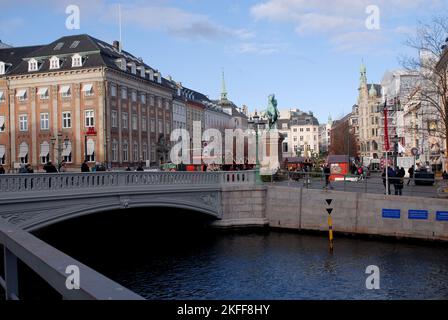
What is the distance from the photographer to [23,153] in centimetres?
6681

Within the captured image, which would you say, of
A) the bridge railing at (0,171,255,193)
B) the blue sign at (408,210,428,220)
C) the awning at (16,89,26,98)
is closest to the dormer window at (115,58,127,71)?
the awning at (16,89,26,98)

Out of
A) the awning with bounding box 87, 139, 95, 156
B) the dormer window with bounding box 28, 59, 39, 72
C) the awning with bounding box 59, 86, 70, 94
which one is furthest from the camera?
the dormer window with bounding box 28, 59, 39, 72

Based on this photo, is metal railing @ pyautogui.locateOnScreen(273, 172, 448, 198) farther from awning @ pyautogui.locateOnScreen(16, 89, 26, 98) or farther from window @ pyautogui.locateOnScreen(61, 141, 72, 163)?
awning @ pyautogui.locateOnScreen(16, 89, 26, 98)

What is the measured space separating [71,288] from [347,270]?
16105mm

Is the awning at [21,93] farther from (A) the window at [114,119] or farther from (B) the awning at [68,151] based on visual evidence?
(A) the window at [114,119]

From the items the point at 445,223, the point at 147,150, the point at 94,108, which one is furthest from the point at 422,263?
the point at 147,150

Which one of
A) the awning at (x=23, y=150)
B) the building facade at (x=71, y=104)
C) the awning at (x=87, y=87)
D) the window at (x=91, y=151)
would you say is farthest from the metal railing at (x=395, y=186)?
the awning at (x=23, y=150)

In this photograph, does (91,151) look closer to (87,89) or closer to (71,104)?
(71,104)

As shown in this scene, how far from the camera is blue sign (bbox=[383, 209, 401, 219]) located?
24.6m

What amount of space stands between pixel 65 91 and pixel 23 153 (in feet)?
32.0

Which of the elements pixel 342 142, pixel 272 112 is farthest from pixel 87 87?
pixel 342 142

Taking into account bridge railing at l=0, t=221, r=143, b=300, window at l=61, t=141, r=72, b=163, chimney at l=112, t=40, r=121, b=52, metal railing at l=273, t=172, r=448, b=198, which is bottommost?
metal railing at l=273, t=172, r=448, b=198

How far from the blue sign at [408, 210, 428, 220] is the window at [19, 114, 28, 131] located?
54.1 m
